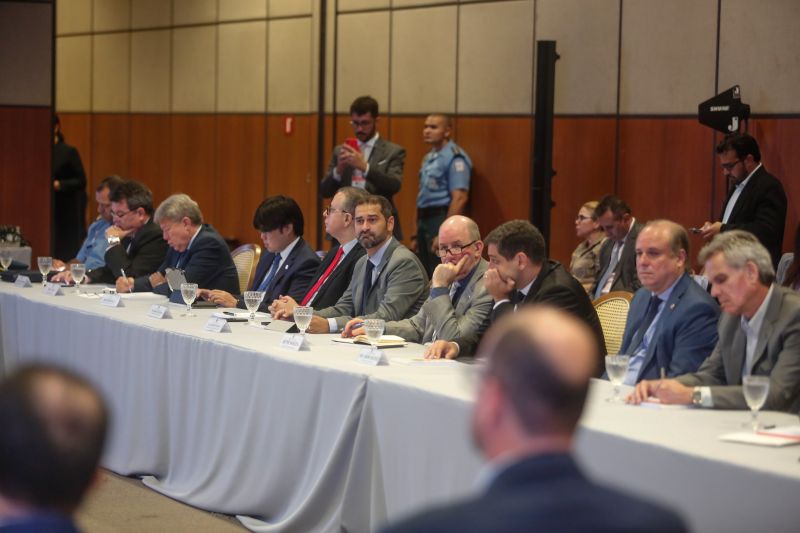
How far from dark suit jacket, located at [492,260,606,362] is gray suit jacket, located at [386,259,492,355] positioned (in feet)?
0.44

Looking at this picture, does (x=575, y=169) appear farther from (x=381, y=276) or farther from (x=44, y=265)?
(x=44, y=265)

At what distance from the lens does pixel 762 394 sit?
2.86 m

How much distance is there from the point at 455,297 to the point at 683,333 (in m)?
1.20

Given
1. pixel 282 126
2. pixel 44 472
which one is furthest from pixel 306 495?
pixel 282 126

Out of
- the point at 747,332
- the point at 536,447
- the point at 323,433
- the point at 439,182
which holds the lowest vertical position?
the point at 323,433

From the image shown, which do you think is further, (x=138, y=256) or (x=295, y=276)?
(x=138, y=256)

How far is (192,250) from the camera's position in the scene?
6047 mm

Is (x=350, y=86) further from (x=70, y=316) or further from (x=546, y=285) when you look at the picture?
(x=546, y=285)

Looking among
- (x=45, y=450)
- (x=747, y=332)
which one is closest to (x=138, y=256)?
(x=747, y=332)

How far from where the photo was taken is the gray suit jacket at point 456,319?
14.0 feet

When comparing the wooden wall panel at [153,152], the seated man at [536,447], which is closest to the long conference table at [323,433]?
the seated man at [536,447]

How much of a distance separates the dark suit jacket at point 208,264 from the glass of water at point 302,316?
5.77ft

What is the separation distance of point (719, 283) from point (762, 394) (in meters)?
0.48

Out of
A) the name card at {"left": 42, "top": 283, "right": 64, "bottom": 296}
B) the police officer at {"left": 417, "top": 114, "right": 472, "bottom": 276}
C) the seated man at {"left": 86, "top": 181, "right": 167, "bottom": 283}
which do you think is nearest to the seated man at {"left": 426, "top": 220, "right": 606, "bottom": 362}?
the name card at {"left": 42, "top": 283, "right": 64, "bottom": 296}
